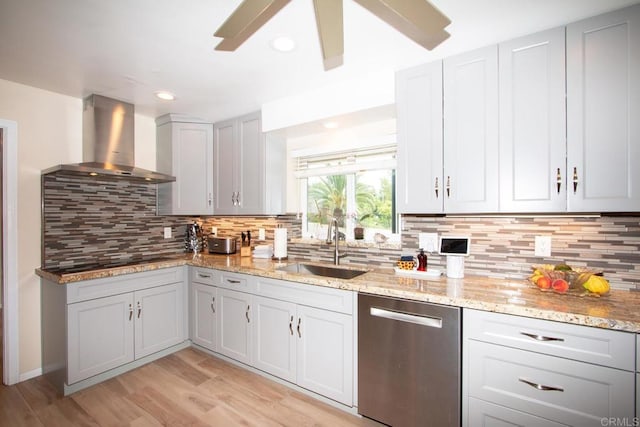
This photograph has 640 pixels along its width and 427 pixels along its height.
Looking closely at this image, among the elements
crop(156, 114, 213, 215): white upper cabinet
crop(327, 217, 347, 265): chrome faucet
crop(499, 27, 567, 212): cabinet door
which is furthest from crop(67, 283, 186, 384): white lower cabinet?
crop(499, 27, 567, 212): cabinet door

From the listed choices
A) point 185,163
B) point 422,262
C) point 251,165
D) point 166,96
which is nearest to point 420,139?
point 422,262

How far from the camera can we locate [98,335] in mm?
2332

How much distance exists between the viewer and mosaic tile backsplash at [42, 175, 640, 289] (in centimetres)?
174

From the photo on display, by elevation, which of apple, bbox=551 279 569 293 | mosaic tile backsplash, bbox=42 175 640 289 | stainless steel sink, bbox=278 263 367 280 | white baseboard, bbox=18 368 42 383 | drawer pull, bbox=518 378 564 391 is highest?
mosaic tile backsplash, bbox=42 175 640 289

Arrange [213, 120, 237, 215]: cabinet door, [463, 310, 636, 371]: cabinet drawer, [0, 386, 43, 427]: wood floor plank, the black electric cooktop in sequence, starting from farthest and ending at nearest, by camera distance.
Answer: [213, 120, 237, 215]: cabinet door
the black electric cooktop
[0, 386, 43, 427]: wood floor plank
[463, 310, 636, 371]: cabinet drawer

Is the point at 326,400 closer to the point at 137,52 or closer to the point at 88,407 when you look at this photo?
the point at 88,407

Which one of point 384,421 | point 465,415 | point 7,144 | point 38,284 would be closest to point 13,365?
point 38,284

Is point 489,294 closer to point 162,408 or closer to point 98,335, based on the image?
point 162,408

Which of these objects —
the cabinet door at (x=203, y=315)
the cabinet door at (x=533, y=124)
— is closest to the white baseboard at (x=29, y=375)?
the cabinet door at (x=203, y=315)

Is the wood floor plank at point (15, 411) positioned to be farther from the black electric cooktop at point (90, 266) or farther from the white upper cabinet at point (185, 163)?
the white upper cabinet at point (185, 163)

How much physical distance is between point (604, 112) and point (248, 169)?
2633mm

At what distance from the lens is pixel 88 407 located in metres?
2.06

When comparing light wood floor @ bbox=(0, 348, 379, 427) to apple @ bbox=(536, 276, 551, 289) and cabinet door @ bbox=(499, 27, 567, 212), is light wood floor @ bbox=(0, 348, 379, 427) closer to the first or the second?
apple @ bbox=(536, 276, 551, 289)

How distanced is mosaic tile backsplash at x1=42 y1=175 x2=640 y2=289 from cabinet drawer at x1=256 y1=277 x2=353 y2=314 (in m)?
0.67
